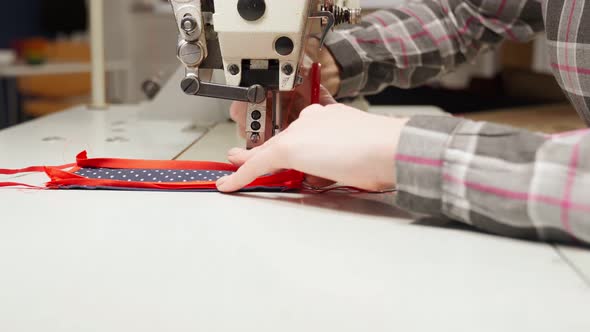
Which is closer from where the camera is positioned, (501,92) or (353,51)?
(353,51)

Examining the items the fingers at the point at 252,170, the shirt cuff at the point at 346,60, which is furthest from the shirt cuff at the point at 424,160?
the shirt cuff at the point at 346,60

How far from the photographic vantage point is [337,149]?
2.41ft

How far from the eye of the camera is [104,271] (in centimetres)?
59

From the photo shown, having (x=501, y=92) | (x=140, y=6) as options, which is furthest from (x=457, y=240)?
(x=140, y=6)

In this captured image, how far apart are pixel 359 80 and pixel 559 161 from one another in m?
0.80

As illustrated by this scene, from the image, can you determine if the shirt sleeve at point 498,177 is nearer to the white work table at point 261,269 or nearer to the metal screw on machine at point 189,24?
the white work table at point 261,269

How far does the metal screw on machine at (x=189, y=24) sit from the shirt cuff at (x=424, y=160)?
0.38 metres

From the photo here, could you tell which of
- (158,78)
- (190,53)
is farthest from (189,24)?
(158,78)

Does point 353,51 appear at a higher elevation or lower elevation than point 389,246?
higher

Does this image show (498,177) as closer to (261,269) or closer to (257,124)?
(261,269)

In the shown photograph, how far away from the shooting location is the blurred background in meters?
1.96

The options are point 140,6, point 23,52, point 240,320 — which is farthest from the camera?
point 23,52

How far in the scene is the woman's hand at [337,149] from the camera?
708 millimetres

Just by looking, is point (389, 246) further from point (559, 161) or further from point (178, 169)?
point (178, 169)
